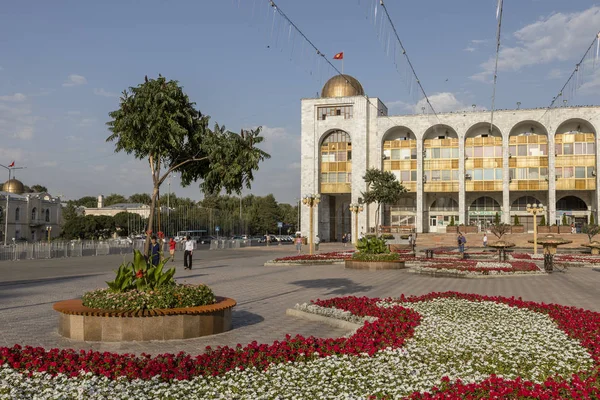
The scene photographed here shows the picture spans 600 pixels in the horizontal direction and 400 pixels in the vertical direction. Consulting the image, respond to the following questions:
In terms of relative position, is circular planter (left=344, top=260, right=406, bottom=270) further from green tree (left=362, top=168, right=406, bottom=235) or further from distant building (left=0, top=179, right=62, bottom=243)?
distant building (left=0, top=179, right=62, bottom=243)

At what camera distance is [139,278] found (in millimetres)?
9359

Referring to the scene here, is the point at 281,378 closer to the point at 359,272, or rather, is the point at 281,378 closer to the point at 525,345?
the point at 525,345

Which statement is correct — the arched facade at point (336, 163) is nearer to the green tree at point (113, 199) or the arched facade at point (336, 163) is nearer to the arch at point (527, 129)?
the arch at point (527, 129)

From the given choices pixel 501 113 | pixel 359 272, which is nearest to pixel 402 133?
pixel 501 113

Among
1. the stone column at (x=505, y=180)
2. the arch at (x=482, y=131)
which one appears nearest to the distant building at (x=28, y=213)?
the arch at (x=482, y=131)

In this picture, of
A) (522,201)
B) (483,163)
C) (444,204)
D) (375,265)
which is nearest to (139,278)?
(375,265)

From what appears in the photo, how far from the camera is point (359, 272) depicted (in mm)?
24484

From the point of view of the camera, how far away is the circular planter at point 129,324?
883 cm

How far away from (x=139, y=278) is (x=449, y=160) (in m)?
66.8

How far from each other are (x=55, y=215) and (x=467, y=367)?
104 metres

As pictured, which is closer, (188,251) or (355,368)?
(355,368)

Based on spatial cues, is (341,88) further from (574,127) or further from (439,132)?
(574,127)

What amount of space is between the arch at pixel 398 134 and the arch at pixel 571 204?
→ 20536 millimetres

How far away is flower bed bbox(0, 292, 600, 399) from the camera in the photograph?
591cm
